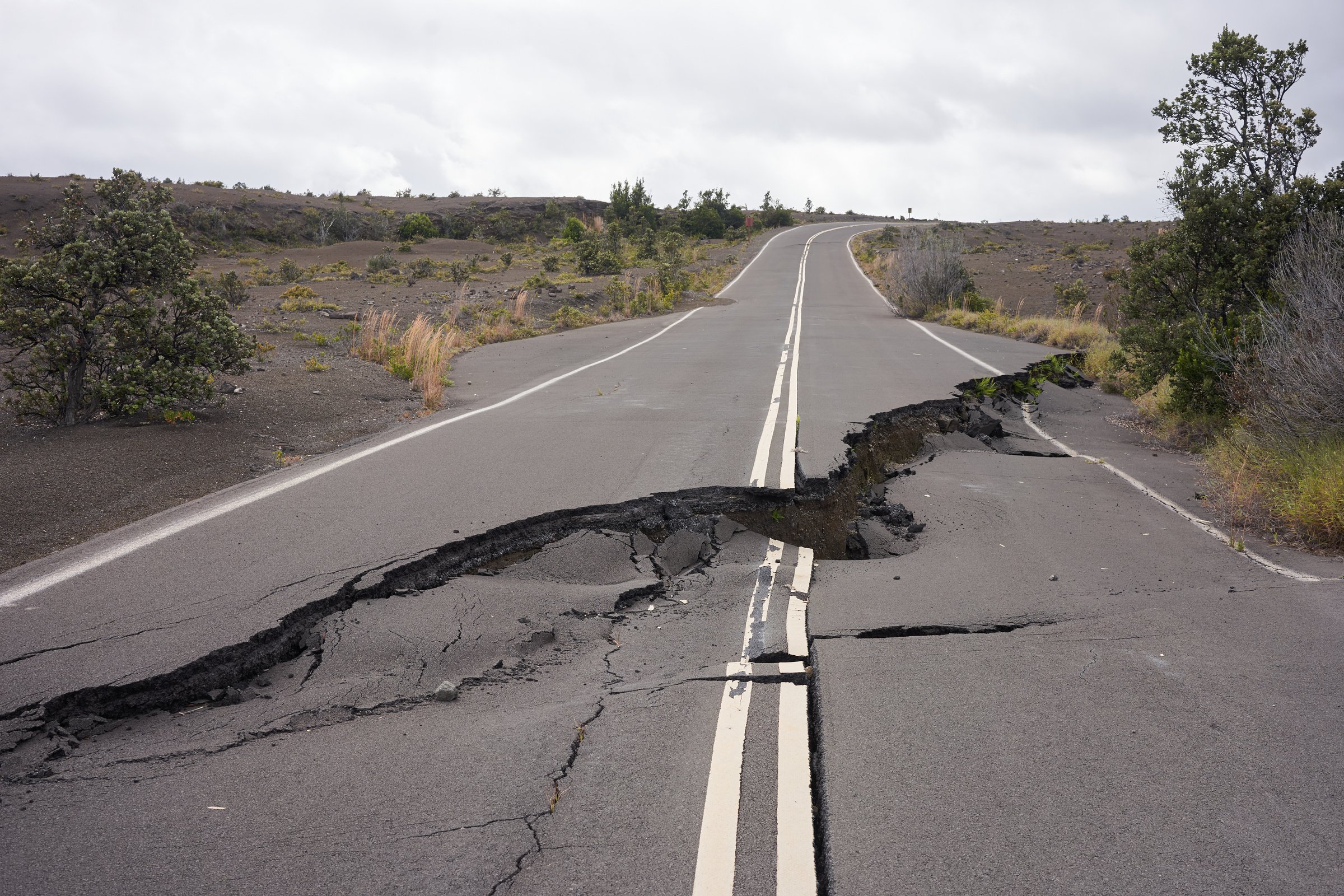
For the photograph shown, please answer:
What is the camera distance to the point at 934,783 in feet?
10.00

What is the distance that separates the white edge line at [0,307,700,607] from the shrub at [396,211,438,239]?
153 feet

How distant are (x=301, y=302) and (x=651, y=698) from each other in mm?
22978

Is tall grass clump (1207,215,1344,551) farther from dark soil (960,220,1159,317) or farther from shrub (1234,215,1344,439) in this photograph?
dark soil (960,220,1159,317)

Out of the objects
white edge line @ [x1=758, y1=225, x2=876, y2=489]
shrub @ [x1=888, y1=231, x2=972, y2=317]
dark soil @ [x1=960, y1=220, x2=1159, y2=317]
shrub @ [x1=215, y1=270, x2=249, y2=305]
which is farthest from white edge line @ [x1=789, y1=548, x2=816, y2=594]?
shrub @ [x1=888, y1=231, x2=972, y2=317]

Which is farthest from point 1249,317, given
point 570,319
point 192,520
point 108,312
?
point 570,319

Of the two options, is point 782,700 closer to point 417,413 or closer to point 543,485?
point 543,485

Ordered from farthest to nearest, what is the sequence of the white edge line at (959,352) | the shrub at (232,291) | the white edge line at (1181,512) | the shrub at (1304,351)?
the shrub at (232,291) < the white edge line at (959,352) < the shrub at (1304,351) < the white edge line at (1181,512)

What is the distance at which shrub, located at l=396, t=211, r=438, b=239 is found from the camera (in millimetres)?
52906

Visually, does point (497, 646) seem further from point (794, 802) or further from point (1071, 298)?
point (1071, 298)

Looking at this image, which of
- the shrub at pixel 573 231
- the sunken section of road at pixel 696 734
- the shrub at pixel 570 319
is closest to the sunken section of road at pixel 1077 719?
the sunken section of road at pixel 696 734

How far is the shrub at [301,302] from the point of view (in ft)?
74.2

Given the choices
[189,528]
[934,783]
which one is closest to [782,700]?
[934,783]

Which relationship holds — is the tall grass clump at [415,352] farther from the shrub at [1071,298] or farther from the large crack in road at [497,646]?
the shrub at [1071,298]

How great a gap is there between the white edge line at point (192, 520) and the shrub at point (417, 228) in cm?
4651
